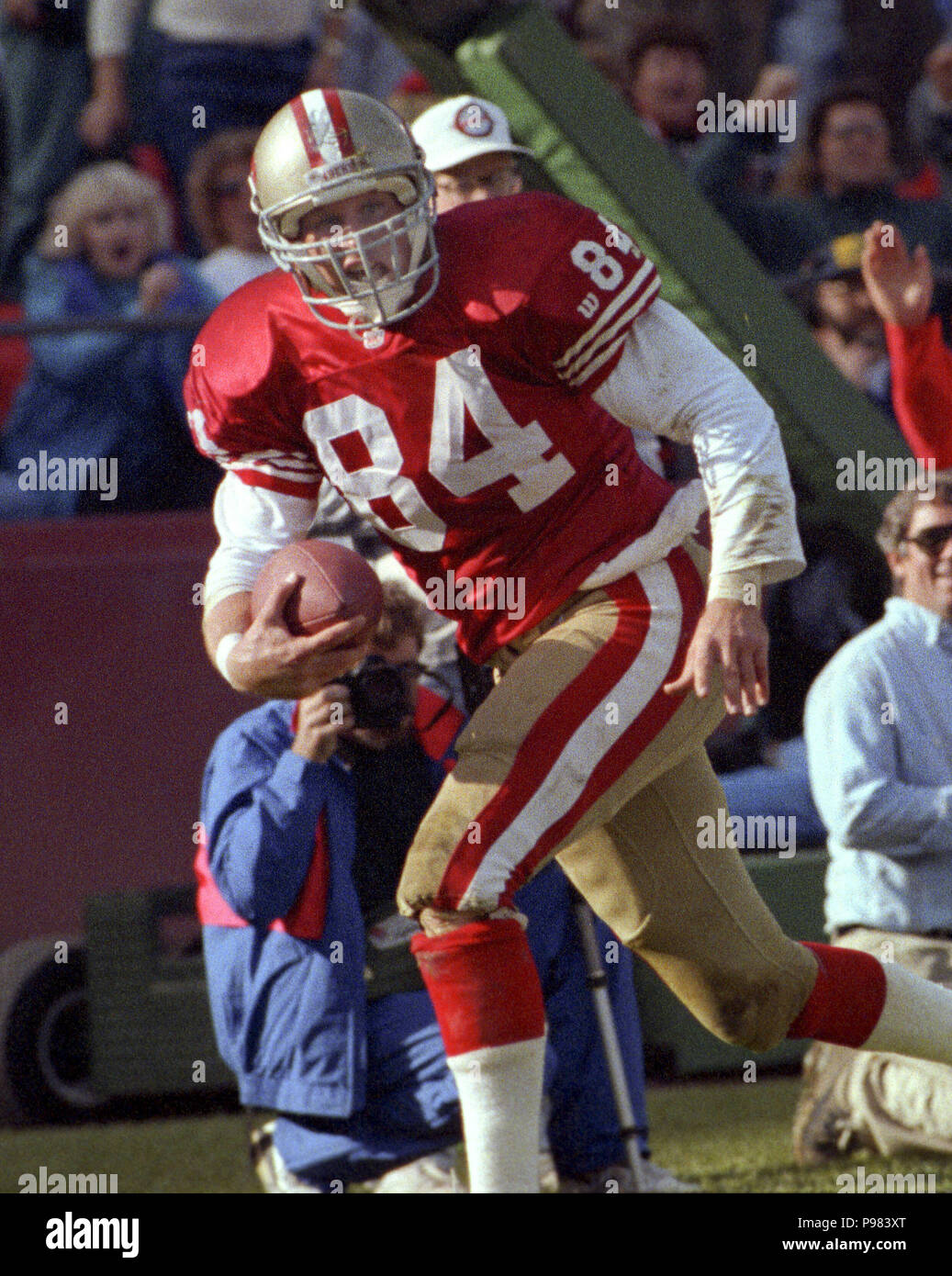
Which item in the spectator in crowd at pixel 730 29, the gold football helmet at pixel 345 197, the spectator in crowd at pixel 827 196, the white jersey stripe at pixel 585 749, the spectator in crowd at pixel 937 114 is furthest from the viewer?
the spectator in crowd at pixel 730 29

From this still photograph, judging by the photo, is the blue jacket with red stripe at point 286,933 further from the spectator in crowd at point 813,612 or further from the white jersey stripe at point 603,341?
the spectator in crowd at point 813,612

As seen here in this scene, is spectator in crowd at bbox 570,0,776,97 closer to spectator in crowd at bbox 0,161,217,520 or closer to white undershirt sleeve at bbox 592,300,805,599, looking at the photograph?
spectator in crowd at bbox 0,161,217,520

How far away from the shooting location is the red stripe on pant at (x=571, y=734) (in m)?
2.74

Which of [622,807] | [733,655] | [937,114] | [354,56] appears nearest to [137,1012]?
[622,807]

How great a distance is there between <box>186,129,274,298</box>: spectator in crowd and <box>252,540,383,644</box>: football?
3.00 m

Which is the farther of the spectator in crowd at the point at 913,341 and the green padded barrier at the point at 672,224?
the green padded barrier at the point at 672,224

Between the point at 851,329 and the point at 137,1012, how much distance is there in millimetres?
2933

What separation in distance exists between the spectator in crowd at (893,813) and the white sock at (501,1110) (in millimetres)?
1572

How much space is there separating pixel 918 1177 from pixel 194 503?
2.67 m

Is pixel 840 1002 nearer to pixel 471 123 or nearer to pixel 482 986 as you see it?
pixel 482 986

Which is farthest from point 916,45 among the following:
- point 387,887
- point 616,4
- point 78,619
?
point 387,887

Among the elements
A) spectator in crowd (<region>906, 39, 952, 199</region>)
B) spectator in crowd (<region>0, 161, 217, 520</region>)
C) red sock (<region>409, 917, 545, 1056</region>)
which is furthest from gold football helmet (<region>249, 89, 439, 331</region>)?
spectator in crowd (<region>906, 39, 952, 199</region>)

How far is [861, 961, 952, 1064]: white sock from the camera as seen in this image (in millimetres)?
3172

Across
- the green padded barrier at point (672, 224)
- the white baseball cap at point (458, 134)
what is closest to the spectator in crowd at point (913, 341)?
the white baseball cap at point (458, 134)
